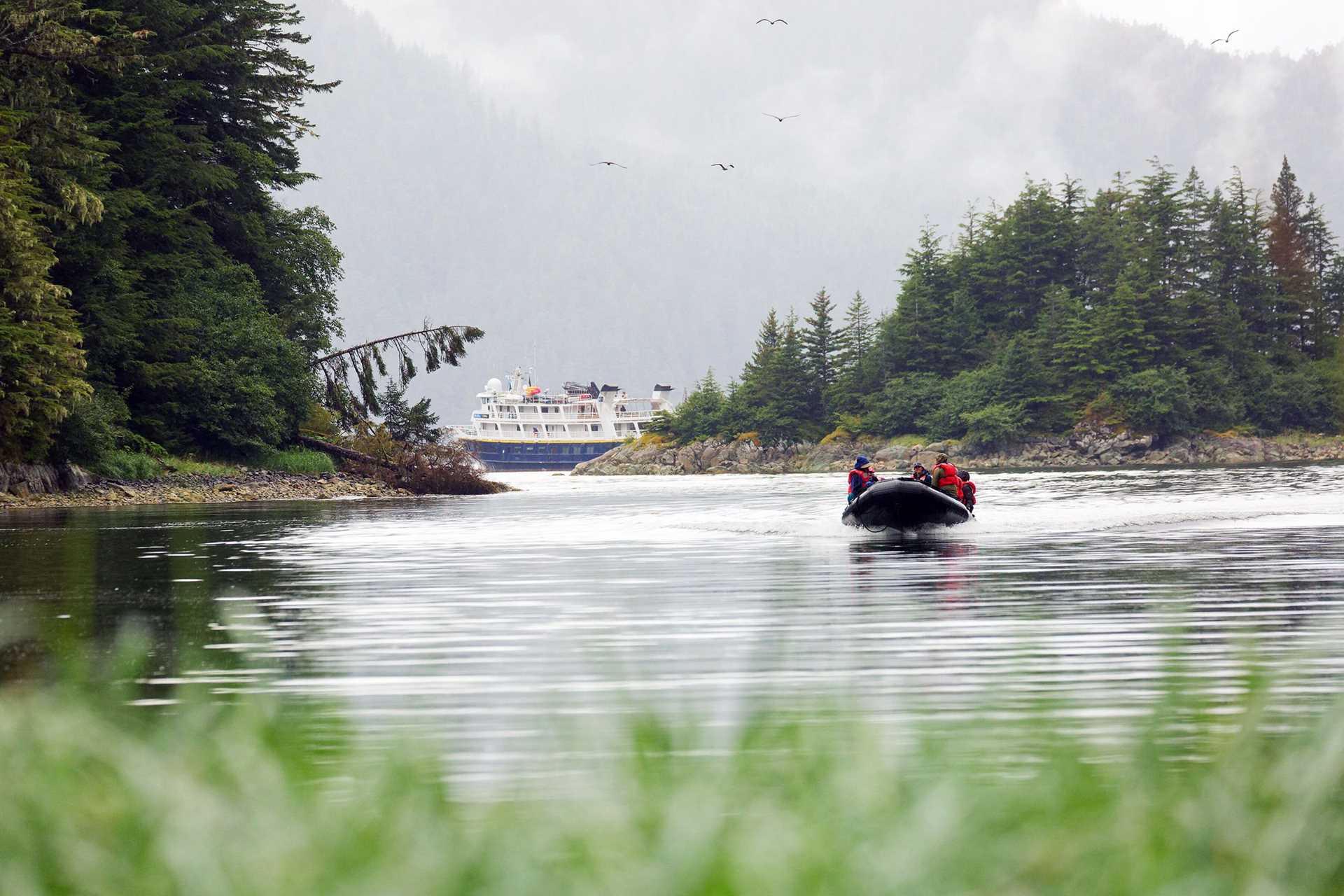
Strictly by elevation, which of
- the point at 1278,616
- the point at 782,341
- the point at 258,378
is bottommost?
the point at 1278,616

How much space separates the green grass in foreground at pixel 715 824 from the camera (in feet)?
8.07

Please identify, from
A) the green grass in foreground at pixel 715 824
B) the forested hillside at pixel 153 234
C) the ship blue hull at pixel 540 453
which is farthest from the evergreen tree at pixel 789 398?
the green grass in foreground at pixel 715 824

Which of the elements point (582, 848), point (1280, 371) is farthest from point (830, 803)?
point (1280, 371)

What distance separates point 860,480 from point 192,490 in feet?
72.9

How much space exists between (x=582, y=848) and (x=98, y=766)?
198 centimetres

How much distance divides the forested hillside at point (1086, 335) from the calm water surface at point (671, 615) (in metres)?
82.3

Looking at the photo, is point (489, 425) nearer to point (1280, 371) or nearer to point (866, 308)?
point (866, 308)

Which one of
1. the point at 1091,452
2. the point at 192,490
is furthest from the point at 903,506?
the point at 1091,452

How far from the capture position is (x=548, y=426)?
154m

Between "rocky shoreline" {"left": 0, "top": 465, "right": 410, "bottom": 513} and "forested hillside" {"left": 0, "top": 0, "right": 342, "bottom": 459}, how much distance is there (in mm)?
1013

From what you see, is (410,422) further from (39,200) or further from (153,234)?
(39,200)

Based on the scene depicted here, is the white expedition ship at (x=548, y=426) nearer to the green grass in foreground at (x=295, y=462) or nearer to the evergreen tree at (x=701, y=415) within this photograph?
the evergreen tree at (x=701, y=415)

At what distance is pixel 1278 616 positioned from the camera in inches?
434

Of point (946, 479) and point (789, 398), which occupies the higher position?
point (789, 398)
